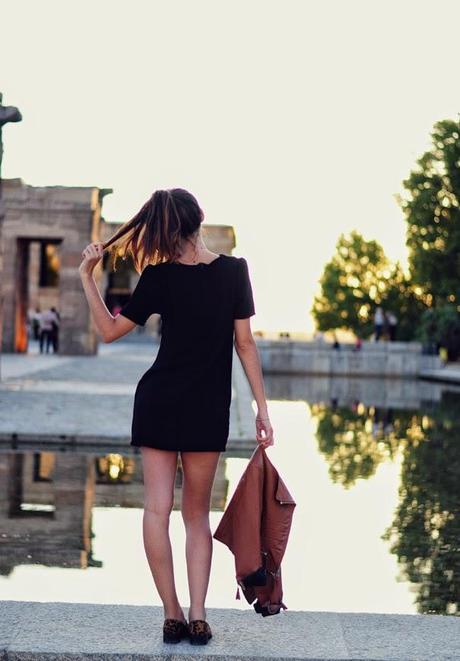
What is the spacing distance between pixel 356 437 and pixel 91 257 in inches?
556

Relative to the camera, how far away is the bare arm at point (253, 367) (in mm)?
5621

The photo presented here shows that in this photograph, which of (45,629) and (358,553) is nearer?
(45,629)

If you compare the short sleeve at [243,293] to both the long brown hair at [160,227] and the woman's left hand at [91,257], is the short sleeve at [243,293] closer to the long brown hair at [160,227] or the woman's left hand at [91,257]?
the long brown hair at [160,227]

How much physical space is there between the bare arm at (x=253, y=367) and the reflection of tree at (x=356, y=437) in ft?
24.0

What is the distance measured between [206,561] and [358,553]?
11.2 feet

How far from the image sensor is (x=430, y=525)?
10.1m

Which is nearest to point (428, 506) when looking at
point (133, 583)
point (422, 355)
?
point (133, 583)

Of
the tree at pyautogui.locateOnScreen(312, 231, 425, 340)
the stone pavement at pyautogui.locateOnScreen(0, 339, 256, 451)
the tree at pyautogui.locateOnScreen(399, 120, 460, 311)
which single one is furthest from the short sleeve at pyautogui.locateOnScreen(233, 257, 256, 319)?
the tree at pyautogui.locateOnScreen(312, 231, 425, 340)

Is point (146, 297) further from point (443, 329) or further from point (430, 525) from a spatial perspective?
point (443, 329)

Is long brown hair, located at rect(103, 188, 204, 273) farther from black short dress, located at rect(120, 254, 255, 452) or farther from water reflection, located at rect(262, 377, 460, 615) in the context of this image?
water reflection, located at rect(262, 377, 460, 615)

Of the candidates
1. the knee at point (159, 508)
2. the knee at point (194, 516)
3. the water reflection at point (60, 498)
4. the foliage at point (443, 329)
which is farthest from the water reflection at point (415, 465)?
the foliage at point (443, 329)

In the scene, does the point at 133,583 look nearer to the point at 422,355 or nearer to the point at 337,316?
the point at 422,355

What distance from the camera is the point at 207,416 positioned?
544 centimetres

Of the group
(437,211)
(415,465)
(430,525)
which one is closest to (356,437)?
(415,465)
